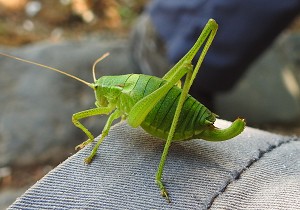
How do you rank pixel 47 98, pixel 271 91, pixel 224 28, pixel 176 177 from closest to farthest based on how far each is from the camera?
pixel 176 177
pixel 224 28
pixel 47 98
pixel 271 91

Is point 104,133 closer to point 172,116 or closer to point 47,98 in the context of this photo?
point 172,116

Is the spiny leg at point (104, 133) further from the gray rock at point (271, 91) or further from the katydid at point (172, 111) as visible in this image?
the gray rock at point (271, 91)

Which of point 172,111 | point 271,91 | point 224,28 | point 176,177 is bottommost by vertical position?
point 176,177

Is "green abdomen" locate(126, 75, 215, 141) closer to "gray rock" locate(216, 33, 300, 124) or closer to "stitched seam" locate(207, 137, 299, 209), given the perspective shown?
"stitched seam" locate(207, 137, 299, 209)

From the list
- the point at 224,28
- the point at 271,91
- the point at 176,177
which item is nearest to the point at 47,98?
the point at 224,28

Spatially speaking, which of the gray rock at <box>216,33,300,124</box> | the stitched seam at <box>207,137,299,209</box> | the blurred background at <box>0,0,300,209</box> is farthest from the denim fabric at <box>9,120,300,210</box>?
the gray rock at <box>216,33,300,124</box>

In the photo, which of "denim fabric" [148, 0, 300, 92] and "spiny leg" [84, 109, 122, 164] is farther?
"denim fabric" [148, 0, 300, 92]
